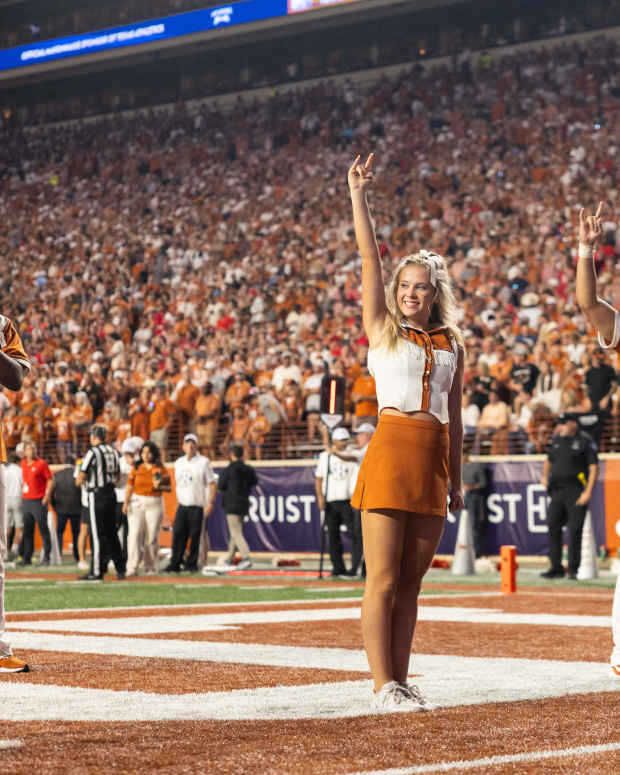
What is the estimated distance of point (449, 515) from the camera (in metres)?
20.5

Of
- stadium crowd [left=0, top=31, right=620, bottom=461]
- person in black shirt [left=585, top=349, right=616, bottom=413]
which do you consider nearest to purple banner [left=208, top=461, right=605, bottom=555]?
stadium crowd [left=0, top=31, right=620, bottom=461]

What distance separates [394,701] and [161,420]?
18.6 m

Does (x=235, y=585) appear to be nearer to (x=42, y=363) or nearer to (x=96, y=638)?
(x=96, y=638)

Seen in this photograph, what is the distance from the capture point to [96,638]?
910 centimetres

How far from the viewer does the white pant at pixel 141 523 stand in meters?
18.6

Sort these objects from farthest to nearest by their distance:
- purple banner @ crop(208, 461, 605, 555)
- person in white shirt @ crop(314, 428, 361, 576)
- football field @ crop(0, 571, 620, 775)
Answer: purple banner @ crop(208, 461, 605, 555)
person in white shirt @ crop(314, 428, 361, 576)
football field @ crop(0, 571, 620, 775)

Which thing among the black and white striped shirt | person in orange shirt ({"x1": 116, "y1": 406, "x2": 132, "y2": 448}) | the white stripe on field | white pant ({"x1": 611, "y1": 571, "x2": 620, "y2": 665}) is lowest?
the white stripe on field

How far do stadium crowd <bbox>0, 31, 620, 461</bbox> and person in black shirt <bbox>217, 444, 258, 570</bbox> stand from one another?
255 cm

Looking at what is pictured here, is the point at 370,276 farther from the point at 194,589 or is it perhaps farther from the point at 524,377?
the point at 524,377

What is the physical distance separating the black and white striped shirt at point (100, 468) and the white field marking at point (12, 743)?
12273 millimetres

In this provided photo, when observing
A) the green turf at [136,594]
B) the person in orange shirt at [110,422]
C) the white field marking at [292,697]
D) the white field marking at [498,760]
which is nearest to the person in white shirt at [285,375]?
the person in orange shirt at [110,422]

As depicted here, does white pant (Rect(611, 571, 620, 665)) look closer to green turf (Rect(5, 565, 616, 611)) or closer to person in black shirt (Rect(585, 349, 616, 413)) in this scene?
green turf (Rect(5, 565, 616, 611))

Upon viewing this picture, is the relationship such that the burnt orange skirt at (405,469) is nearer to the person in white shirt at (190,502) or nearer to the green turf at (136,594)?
the green turf at (136,594)

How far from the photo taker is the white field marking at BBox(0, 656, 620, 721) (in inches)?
215
